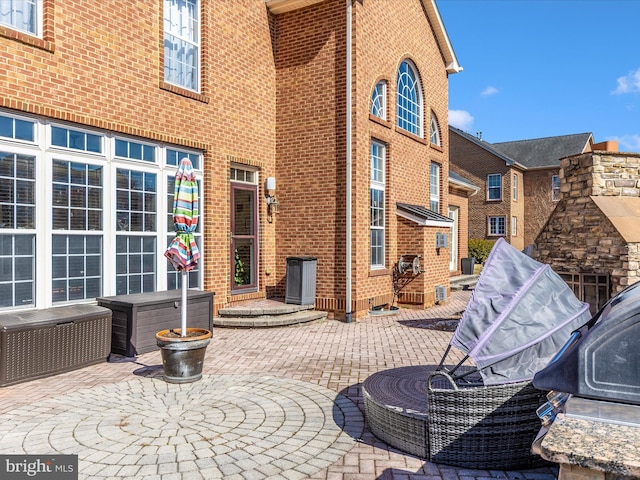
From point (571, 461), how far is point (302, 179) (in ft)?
30.1

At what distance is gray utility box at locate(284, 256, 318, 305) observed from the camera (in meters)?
10.1

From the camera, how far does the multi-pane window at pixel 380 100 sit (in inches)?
453

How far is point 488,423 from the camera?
358 cm

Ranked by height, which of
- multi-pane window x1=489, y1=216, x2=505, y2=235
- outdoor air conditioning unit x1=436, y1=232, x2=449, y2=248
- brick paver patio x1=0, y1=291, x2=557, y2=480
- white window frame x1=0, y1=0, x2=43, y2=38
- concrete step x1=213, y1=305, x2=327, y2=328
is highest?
white window frame x1=0, y1=0, x2=43, y2=38

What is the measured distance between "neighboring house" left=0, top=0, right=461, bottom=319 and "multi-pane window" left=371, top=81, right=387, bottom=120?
4 centimetres

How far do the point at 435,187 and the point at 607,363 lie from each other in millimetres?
13333

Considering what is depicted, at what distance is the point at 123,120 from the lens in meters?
7.80

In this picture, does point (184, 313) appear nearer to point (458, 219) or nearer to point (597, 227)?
point (597, 227)

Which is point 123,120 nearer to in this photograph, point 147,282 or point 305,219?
→ point 147,282

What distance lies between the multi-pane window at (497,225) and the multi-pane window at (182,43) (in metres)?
24.8

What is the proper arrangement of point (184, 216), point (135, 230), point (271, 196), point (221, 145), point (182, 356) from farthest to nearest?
point (271, 196) < point (221, 145) < point (135, 230) < point (184, 216) < point (182, 356)

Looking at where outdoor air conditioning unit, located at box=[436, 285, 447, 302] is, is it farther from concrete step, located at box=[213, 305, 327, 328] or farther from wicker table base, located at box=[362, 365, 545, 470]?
wicker table base, located at box=[362, 365, 545, 470]

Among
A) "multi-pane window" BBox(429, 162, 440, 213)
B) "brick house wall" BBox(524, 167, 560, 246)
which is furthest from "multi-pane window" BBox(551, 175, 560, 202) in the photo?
"multi-pane window" BBox(429, 162, 440, 213)

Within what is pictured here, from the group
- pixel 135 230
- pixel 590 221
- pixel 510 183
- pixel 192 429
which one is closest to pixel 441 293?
pixel 590 221
